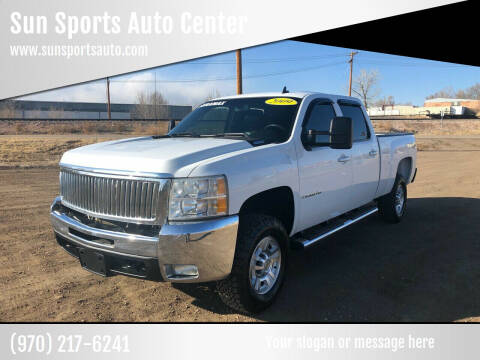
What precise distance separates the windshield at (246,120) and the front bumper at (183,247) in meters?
1.15

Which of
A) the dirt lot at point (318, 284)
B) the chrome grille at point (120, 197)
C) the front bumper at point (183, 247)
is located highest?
the chrome grille at point (120, 197)

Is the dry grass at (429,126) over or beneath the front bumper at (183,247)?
over

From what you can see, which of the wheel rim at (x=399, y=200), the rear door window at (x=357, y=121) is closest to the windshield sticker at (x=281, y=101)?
the rear door window at (x=357, y=121)

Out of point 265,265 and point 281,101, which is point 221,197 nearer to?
point 265,265

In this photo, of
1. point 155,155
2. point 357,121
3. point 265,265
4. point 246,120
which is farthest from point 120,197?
point 357,121

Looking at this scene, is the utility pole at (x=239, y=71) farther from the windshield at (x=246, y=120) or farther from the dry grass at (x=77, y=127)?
the dry grass at (x=77, y=127)

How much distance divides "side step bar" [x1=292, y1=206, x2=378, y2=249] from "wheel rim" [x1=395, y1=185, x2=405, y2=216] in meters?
1.01

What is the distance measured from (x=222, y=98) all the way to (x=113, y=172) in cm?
236

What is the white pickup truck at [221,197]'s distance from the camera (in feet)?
9.06

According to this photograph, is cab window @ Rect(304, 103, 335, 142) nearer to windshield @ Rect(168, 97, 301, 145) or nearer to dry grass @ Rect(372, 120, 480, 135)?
windshield @ Rect(168, 97, 301, 145)

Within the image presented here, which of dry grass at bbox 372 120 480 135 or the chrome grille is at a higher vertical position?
dry grass at bbox 372 120 480 135

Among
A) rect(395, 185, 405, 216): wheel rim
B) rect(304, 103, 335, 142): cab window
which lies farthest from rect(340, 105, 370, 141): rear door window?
rect(395, 185, 405, 216): wheel rim

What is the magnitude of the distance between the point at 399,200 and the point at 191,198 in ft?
16.0

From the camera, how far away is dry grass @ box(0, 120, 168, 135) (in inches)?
1312
